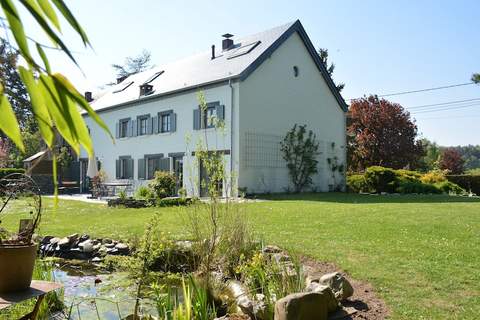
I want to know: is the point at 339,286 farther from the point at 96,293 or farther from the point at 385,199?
the point at 385,199

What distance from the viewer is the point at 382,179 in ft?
69.8

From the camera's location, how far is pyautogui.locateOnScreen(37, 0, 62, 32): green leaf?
91 cm

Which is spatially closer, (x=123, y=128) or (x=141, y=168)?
(x=141, y=168)

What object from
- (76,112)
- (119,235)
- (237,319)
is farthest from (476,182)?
(76,112)

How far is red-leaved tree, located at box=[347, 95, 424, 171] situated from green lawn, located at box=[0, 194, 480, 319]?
58.8 ft

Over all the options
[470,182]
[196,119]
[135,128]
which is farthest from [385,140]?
[135,128]

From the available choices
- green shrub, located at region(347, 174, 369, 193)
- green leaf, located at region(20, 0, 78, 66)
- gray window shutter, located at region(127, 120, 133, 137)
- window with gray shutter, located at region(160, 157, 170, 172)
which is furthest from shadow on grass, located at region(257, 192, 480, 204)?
green leaf, located at region(20, 0, 78, 66)

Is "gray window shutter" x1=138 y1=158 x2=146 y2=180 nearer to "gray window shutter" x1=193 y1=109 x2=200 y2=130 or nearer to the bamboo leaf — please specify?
"gray window shutter" x1=193 y1=109 x2=200 y2=130

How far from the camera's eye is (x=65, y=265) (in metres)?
7.54

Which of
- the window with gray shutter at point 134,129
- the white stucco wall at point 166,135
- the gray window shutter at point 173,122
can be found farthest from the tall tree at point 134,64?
the gray window shutter at point 173,122

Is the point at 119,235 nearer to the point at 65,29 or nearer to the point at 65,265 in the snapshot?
the point at 65,265

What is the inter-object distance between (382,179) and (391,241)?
14.8 meters

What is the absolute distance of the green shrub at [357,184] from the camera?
22.4 metres

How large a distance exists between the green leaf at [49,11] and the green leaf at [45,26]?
0.04 metres
